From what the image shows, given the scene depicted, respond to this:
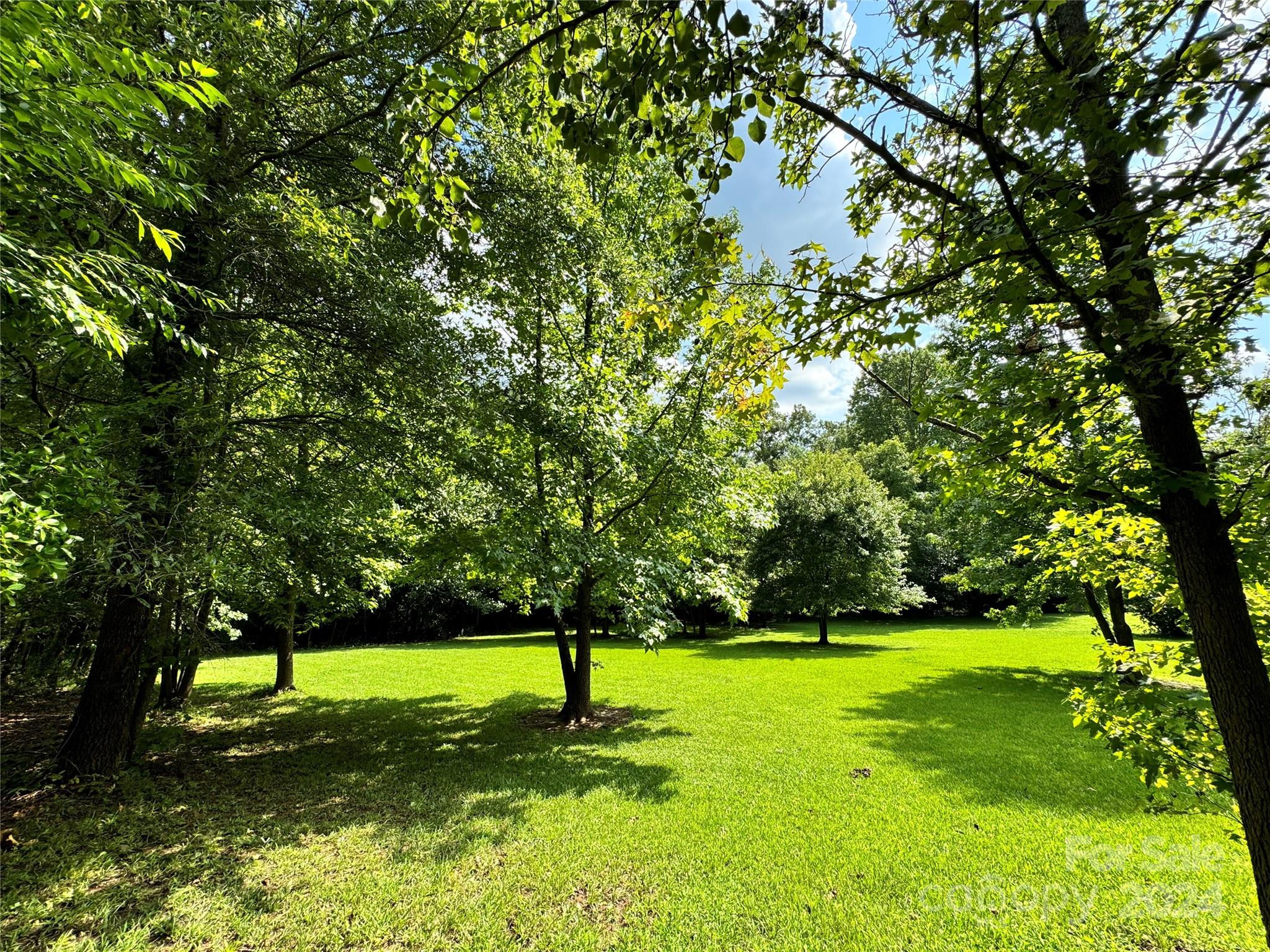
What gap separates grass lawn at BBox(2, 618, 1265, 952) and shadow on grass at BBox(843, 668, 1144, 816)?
4cm

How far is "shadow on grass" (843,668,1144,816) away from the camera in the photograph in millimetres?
5141

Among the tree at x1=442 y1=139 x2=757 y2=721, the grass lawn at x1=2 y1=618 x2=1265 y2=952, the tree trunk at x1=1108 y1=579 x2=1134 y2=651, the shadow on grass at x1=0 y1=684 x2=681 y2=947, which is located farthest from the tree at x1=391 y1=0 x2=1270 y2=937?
the tree trunk at x1=1108 y1=579 x2=1134 y2=651

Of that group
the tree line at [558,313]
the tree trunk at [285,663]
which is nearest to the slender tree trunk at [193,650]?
the tree line at [558,313]

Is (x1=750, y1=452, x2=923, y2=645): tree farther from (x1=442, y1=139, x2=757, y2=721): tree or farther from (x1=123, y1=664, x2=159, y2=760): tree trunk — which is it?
(x1=123, y1=664, x2=159, y2=760): tree trunk

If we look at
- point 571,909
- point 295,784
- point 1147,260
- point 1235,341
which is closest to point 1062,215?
point 1147,260

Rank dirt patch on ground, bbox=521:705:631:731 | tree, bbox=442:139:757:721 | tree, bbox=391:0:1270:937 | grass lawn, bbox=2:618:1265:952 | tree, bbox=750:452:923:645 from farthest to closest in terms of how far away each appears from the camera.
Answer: tree, bbox=750:452:923:645, dirt patch on ground, bbox=521:705:631:731, tree, bbox=442:139:757:721, grass lawn, bbox=2:618:1265:952, tree, bbox=391:0:1270:937

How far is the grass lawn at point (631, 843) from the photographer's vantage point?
3.16m

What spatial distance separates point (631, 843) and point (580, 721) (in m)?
4.22

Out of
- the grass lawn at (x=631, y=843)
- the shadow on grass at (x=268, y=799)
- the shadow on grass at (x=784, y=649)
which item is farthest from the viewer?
the shadow on grass at (x=784, y=649)

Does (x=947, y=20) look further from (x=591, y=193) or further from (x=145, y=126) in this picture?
(x=591, y=193)

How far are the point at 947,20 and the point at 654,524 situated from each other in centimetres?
669

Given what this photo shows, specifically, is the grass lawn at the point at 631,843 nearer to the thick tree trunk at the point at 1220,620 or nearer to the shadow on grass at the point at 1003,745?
the shadow on grass at the point at 1003,745

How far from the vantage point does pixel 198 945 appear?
9.76 feet

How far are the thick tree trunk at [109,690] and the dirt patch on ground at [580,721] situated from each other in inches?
193
